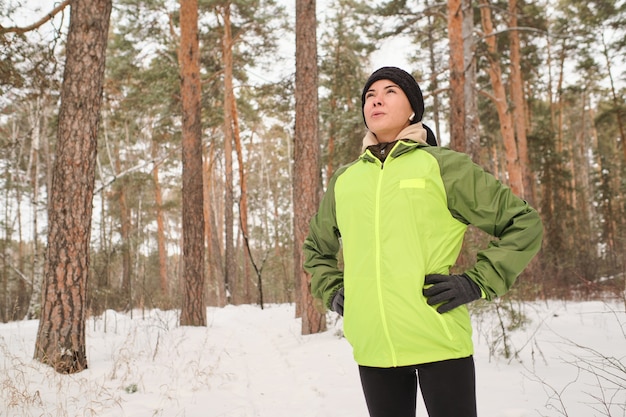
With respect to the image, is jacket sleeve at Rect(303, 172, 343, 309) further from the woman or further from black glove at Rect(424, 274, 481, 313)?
black glove at Rect(424, 274, 481, 313)

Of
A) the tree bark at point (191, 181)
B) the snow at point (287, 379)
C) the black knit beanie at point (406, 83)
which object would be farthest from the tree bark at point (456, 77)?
the black knit beanie at point (406, 83)

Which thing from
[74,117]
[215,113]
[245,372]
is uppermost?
[215,113]

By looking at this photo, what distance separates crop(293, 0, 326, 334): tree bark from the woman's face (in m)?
5.84

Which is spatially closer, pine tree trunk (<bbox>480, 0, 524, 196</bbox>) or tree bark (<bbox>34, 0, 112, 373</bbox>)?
tree bark (<bbox>34, 0, 112, 373</bbox>)

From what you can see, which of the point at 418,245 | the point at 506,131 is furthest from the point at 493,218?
the point at 506,131

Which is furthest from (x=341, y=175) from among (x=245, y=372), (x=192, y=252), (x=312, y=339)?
(x=192, y=252)

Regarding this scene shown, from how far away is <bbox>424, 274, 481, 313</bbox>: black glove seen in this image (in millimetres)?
1530

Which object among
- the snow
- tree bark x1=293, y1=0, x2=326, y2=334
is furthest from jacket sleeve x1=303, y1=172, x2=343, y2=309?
tree bark x1=293, y1=0, x2=326, y2=334

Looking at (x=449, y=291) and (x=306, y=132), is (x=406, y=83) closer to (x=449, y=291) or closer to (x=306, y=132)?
(x=449, y=291)

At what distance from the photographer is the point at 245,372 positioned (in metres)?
5.55

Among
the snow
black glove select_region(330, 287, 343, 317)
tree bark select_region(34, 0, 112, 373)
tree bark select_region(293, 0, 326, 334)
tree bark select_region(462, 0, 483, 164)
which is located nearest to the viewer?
black glove select_region(330, 287, 343, 317)

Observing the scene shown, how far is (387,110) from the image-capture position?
185 cm

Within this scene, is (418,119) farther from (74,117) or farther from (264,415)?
(74,117)

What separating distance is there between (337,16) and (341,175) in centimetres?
1747
